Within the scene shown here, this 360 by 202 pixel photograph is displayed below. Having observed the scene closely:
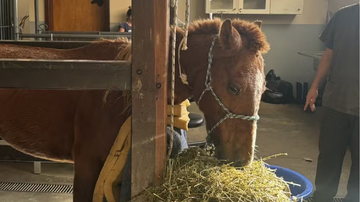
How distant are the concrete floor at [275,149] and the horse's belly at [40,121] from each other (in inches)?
42.1

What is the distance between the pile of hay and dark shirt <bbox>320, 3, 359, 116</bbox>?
1.21 m

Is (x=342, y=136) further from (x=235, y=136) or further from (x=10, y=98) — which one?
(x=10, y=98)

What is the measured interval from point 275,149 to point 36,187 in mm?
2324

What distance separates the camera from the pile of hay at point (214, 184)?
1.06 metres

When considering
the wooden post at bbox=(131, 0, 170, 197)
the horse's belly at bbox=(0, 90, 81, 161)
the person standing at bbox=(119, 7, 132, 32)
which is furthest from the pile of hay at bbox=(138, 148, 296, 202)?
the person standing at bbox=(119, 7, 132, 32)

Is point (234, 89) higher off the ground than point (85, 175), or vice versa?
point (234, 89)

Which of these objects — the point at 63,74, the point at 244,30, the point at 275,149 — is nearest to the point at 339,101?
the point at 244,30

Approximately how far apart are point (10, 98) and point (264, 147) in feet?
9.67

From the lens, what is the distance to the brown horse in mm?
1221

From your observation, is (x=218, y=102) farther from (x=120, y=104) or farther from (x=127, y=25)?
(x=127, y=25)

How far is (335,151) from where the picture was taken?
237 cm

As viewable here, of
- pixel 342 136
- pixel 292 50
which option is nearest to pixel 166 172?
pixel 342 136

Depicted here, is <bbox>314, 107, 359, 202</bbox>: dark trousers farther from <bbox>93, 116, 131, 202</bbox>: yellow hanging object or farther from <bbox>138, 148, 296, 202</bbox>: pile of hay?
<bbox>93, 116, 131, 202</bbox>: yellow hanging object

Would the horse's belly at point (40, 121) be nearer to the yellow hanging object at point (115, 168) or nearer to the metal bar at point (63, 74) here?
the yellow hanging object at point (115, 168)
